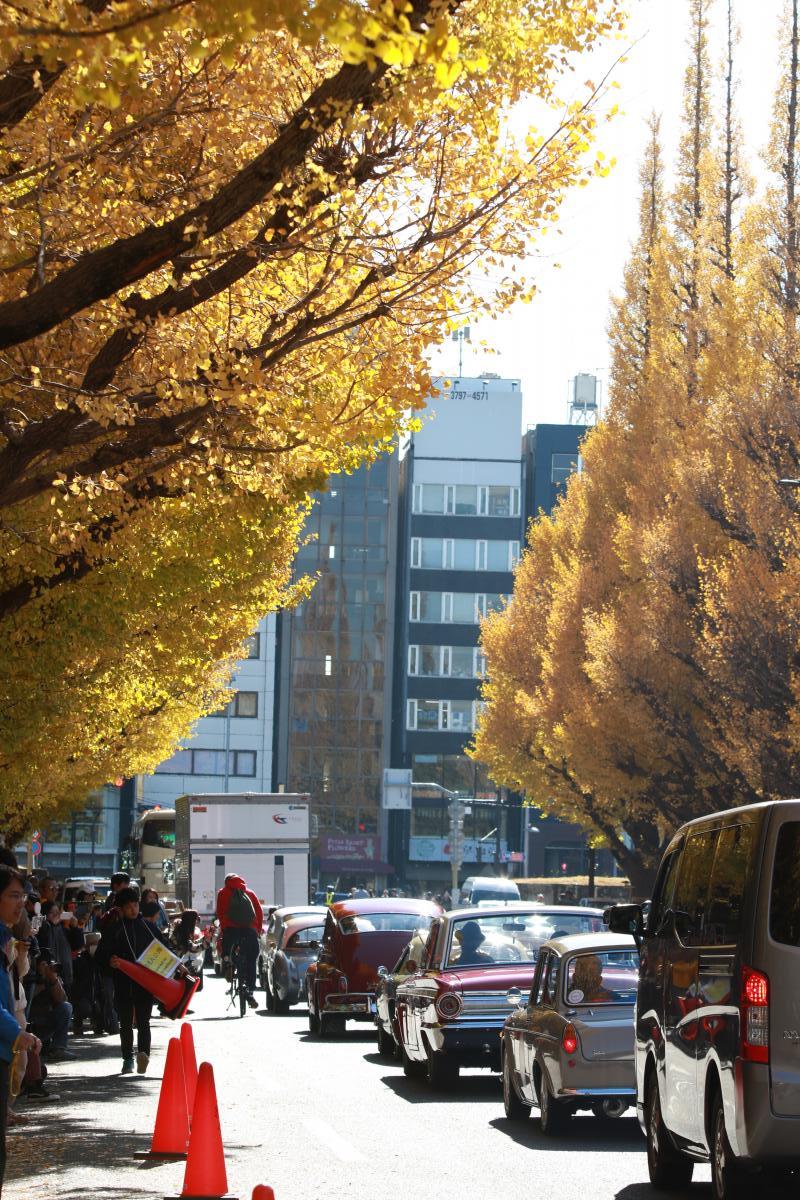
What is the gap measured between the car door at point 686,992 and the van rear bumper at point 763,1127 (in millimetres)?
918

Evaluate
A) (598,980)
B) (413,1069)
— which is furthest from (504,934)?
(598,980)

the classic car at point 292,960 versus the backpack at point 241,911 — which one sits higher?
the backpack at point 241,911

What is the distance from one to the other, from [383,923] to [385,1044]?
11.7 ft

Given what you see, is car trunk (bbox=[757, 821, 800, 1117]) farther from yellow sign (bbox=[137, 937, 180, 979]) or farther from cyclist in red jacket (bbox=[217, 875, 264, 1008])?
cyclist in red jacket (bbox=[217, 875, 264, 1008])

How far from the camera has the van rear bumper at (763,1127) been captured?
27.4 feet

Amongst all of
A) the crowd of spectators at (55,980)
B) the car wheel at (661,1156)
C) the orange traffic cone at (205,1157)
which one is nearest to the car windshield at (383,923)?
the crowd of spectators at (55,980)

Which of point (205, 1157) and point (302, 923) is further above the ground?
point (205, 1157)

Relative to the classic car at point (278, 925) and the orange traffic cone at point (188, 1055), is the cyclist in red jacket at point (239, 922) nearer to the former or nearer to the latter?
the classic car at point (278, 925)

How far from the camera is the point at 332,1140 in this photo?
13.1 metres

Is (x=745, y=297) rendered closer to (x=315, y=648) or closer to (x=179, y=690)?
(x=179, y=690)

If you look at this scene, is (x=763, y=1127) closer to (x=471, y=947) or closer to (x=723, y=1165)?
(x=723, y=1165)

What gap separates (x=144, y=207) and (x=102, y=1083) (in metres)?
9.03

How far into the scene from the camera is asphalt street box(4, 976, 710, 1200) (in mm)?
10812

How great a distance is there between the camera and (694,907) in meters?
9.98
